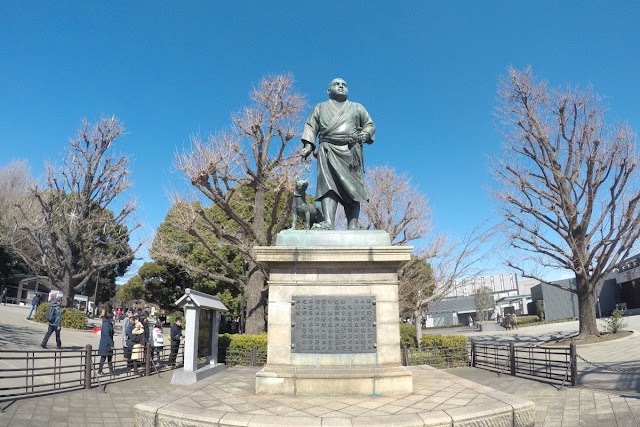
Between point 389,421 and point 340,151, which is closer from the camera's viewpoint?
point 389,421

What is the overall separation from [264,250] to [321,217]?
54.2 inches

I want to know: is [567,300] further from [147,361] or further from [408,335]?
[147,361]

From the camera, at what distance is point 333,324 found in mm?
6266

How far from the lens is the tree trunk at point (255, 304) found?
15953mm

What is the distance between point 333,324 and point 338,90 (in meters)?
3.81

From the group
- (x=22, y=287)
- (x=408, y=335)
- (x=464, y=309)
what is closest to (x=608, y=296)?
(x=464, y=309)

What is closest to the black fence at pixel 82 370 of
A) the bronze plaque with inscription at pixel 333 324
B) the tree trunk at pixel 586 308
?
the bronze plaque with inscription at pixel 333 324

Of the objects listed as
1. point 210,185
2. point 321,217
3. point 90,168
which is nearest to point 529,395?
point 321,217

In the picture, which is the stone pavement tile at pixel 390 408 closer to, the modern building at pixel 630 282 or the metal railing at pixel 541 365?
the metal railing at pixel 541 365

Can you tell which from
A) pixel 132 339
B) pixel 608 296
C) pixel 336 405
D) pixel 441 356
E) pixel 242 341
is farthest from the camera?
pixel 608 296

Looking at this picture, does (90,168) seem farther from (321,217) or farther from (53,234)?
(321,217)

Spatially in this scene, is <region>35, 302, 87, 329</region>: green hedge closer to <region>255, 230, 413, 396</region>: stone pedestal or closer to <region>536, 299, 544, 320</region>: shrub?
<region>255, 230, 413, 396</region>: stone pedestal

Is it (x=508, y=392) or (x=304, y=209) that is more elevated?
(x=304, y=209)

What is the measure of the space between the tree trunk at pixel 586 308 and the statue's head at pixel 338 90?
17.0 m
